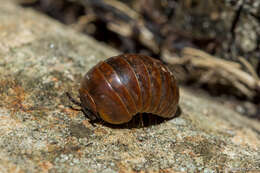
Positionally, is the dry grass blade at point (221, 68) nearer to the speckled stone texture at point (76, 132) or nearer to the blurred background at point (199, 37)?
the blurred background at point (199, 37)

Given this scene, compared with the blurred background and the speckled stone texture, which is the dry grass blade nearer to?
the blurred background

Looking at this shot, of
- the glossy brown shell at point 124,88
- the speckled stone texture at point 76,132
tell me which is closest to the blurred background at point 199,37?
the speckled stone texture at point 76,132

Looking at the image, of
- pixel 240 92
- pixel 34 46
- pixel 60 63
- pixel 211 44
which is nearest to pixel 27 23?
pixel 34 46

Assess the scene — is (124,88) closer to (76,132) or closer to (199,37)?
(76,132)

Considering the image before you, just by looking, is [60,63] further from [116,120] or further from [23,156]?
[23,156]

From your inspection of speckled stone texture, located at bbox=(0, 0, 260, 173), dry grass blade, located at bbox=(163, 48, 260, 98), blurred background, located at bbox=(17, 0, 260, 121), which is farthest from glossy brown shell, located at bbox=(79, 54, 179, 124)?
dry grass blade, located at bbox=(163, 48, 260, 98)

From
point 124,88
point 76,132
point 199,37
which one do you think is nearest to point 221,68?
point 199,37
